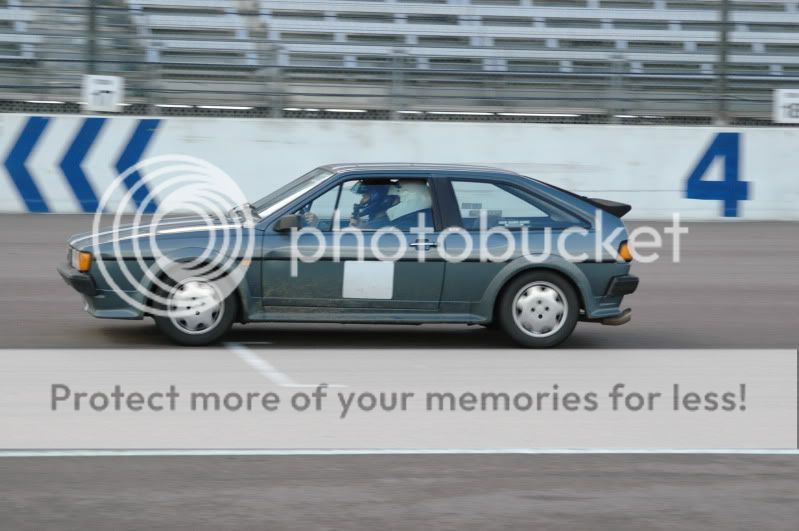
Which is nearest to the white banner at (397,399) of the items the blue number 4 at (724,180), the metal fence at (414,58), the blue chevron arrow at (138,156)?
the blue chevron arrow at (138,156)

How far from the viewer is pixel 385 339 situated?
31.6 ft

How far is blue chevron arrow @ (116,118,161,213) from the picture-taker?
18.6 m

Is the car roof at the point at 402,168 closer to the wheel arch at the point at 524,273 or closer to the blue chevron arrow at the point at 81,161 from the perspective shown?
the wheel arch at the point at 524,273

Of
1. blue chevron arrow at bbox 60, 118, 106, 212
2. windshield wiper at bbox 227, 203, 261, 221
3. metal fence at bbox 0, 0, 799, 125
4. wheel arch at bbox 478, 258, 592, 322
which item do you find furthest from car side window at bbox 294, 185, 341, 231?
→ metal fence at bbox 0, 0, 799, 125

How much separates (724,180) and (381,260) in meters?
12.5

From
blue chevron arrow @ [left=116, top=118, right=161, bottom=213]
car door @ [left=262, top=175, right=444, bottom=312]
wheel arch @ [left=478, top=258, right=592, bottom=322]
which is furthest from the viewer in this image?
blue chevron arrow @ [left=116, top=118, right=161, bottom=213]

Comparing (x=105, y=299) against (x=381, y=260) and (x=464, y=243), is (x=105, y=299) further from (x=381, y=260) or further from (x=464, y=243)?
(x=464, y=243)

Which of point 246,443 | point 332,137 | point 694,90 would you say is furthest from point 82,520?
point 694,90

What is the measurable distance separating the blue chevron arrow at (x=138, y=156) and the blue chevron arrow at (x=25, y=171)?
4.29ft

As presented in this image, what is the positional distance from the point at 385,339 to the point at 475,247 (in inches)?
47.3

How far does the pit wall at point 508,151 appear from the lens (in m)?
18.8

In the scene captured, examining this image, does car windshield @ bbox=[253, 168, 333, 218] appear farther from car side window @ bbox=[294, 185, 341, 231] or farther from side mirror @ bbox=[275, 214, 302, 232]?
side mirror @ bbox=[275, 214, 302, 232]

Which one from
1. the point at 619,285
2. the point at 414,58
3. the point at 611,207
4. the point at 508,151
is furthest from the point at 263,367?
the point at 414,58

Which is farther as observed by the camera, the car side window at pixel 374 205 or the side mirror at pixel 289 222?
the car side window at pixel 374 205
